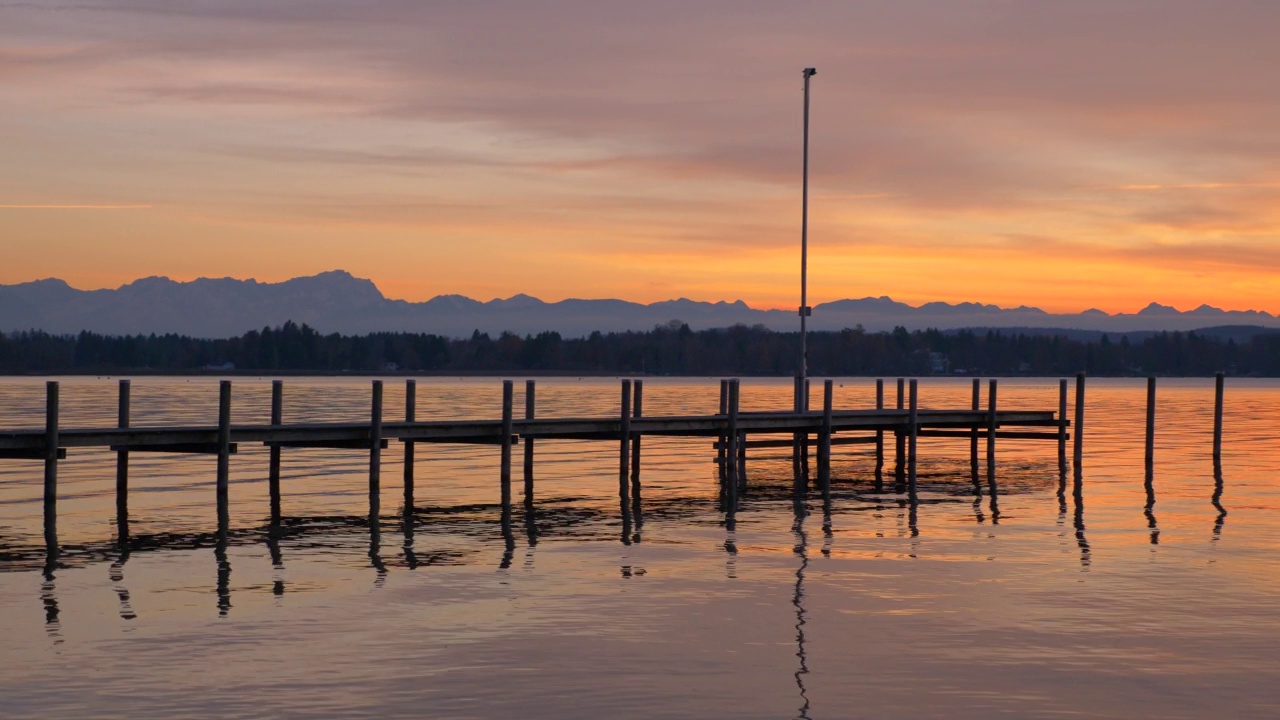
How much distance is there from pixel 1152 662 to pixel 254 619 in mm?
10479

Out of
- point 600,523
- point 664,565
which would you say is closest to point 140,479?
point 600,523

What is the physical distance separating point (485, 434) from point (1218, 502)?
17.2 meters

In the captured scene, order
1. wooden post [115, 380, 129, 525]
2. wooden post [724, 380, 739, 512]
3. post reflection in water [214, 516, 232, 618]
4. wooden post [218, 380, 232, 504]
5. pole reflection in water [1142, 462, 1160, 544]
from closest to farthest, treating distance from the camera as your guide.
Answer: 1. post reflection in water [214, 516, 232, 618]
2. pole reflection in water [1142, 462, 1160, 544]
3. wooden post [218, 380, 232, 504]
4. wooden post [115, 380, 129, 525]
5. wooden post [724, 380, 739, 512]

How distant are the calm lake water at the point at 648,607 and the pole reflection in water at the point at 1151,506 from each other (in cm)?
17

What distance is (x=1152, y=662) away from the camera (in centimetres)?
1661

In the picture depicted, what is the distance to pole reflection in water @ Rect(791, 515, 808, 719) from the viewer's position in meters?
15.0

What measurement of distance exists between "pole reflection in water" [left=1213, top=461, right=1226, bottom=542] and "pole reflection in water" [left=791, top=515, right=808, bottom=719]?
7.48 meters

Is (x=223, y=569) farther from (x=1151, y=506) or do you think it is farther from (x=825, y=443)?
(x=825, y=443)

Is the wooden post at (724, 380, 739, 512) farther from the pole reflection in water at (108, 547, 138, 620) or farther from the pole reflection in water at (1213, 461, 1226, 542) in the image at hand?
the pole reflection in water at (108, 547, 138, 620)

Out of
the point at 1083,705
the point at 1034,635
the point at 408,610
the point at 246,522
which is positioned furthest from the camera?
the point at 246,522

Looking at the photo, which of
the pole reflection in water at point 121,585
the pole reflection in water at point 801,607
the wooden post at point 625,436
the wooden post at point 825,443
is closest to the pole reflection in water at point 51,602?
the pole reflection in water at point 121,585

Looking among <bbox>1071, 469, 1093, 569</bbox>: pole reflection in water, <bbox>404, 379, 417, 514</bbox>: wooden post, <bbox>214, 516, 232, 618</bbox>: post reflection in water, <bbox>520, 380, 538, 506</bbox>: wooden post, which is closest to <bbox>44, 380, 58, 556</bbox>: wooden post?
<bbox>214, 516, 232, 618</bbox>: post reflection in water

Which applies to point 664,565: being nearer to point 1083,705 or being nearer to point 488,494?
point 1083,705

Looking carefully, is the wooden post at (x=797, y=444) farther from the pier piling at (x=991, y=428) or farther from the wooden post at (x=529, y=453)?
the wooden post at (x=529, y=453)
